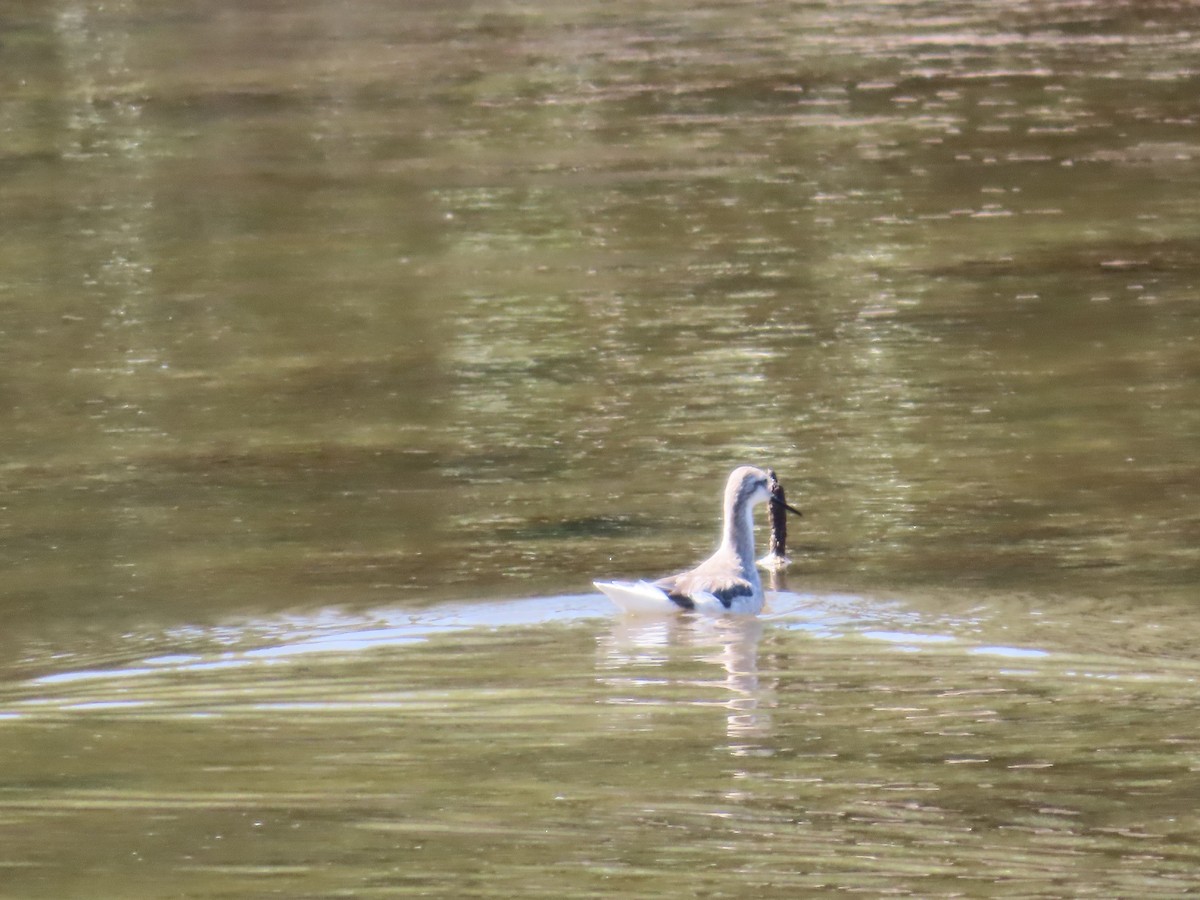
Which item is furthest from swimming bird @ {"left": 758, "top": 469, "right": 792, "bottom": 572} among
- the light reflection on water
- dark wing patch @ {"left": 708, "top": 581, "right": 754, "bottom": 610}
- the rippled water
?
the light reflection on water

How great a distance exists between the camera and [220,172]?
20.0 meters

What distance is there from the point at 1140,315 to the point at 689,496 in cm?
439

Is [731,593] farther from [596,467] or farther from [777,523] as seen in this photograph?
[596,467]

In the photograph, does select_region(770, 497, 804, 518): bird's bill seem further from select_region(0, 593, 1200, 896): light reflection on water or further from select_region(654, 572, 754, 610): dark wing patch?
select_region(0, 593, 1200, 896): light reflection on water

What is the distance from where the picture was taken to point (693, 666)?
8.92 m

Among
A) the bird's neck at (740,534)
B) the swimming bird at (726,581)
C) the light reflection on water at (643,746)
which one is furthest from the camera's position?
the bird's neck at (740,534)

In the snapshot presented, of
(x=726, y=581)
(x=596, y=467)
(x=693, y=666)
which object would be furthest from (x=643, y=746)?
(x=596, y=467)

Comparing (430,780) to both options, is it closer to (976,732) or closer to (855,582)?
(976,732)

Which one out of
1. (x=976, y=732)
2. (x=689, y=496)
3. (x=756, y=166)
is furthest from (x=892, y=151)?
(x=976, y=732)

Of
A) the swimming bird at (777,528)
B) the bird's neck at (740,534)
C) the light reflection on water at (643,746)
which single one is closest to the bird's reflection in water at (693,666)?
the light reflection on water at (643,746)

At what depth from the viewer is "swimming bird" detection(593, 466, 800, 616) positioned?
9.35 metres

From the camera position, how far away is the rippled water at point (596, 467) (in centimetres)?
704

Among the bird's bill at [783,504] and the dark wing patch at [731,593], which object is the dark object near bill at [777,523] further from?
the dark wing patch at [731,593]

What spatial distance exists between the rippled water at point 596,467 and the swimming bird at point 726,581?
0.12 m
